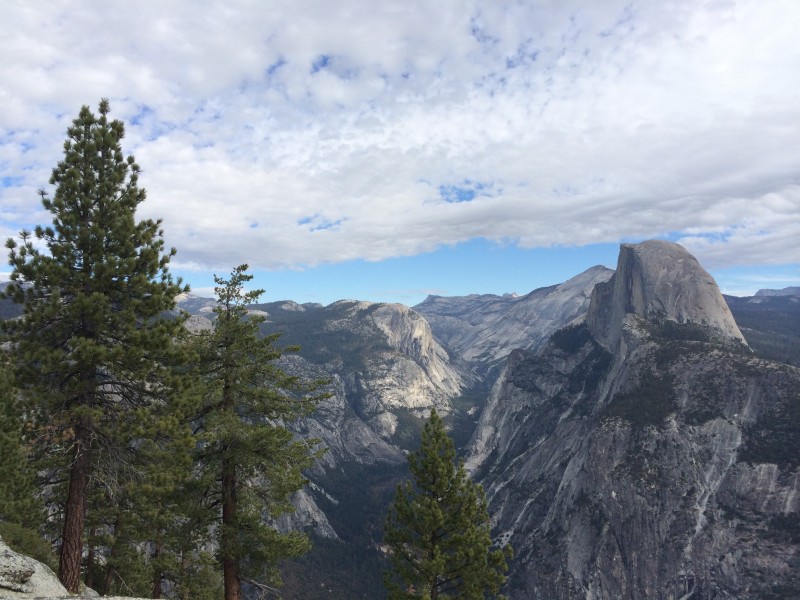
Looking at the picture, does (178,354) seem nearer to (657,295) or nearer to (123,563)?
(123,563)

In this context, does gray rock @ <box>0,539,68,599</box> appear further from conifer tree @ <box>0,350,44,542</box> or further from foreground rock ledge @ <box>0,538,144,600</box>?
conifer tree @ <box>0,350,44,542</box>

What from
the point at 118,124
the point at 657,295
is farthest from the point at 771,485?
the point at 118,124

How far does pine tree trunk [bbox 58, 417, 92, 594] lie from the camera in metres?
16.7

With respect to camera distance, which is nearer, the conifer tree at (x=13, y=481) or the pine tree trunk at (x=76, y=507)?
the pine tree trunk at (x=76, y=507)

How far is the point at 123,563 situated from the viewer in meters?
26.7

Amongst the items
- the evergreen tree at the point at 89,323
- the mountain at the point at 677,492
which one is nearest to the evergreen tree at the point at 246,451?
the evergreen tree at the point at 89,323

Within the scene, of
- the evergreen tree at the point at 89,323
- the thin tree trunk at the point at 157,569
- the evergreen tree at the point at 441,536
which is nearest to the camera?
the evergreen tree at the point at 89,323

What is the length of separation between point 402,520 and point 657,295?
676 feet

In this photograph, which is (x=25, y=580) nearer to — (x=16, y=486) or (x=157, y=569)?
(x=16, y=486)

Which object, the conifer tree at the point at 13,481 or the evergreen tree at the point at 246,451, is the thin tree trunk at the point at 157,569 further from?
the evergreen tree at the point at 246,451

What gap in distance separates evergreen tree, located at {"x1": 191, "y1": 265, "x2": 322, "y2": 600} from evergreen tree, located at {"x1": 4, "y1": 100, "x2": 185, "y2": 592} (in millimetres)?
3409

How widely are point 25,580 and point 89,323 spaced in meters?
8.16

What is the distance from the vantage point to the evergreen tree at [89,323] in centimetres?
1602

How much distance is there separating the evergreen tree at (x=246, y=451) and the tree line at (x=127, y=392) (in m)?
0.07
